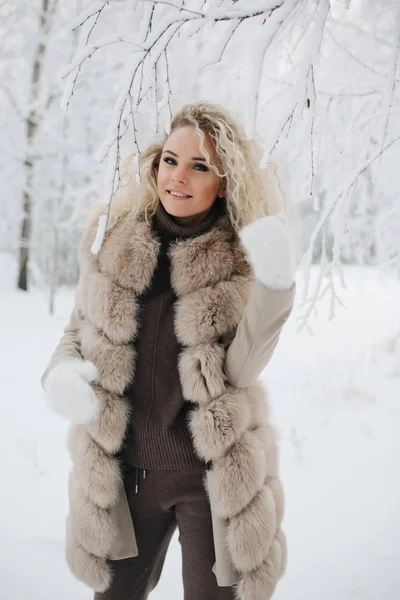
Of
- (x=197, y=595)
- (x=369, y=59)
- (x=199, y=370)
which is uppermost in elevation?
(x=369, y=59)

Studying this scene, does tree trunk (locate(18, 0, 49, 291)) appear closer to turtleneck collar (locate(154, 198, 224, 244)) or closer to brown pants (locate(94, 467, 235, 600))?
turtleneck collar (locate(154, 198, 224, 244))

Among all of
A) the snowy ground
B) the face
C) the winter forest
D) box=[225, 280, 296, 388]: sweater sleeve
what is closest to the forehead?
the face

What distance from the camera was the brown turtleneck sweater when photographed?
1510 millimetres

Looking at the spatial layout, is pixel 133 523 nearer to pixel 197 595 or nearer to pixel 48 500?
pixel 197 595

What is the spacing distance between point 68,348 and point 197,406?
20.8 inches

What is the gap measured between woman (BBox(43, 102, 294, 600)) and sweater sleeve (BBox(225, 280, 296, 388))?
10 millimetres

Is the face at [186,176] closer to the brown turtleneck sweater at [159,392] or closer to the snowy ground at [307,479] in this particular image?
the brown turtleneck sweater at [159,392]

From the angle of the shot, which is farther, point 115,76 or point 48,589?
point 115,76

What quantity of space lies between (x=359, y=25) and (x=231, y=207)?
2039mm

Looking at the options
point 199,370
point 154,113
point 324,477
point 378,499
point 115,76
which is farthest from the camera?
point 115,76

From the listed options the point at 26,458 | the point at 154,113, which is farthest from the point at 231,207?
the point at 26,458

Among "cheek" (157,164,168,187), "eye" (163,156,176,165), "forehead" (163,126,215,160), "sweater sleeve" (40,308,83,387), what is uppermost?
"forehead" (163,126,215,160)

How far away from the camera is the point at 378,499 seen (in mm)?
3072

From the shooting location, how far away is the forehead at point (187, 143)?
155 cm
